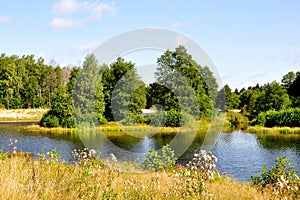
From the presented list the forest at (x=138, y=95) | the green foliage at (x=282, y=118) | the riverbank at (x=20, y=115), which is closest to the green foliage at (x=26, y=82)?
the riverbank at (x=20, y=115)

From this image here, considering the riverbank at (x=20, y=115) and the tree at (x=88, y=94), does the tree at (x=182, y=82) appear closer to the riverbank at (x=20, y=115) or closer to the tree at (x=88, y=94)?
the tree at (x=88, y=94)

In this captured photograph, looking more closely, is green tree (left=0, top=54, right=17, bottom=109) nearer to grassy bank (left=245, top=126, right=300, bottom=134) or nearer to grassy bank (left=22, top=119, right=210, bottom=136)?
grassy bank (left=22, top=119, right=210, bottom=136)

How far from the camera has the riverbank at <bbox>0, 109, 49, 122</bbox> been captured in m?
56.8

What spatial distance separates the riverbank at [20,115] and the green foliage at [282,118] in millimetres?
37373

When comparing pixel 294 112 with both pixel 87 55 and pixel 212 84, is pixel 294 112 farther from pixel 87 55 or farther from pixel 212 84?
pixel 87 55

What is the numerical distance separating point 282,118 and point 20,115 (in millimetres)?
43780

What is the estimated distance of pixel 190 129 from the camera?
133 ft

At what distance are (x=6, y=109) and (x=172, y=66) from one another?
37.8 metres

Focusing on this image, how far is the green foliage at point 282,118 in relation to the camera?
1607 inches

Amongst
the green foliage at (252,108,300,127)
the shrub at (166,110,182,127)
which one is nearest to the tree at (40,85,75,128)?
the shrub at (166,110,182,127)

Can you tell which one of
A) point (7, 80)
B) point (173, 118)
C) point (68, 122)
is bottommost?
point (68, 122)

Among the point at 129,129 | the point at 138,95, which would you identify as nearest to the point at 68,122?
the point at 129,129

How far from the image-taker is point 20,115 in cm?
5875

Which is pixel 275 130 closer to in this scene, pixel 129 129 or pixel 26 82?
pixel 129 129
